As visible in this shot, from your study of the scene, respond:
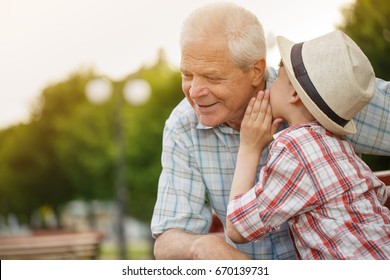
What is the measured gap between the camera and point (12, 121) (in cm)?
2934

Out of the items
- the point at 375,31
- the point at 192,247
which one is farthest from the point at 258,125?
the point at 375,31

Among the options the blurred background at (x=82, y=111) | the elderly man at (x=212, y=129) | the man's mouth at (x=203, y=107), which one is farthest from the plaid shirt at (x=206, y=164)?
the blurred background at (x=82, y=111)

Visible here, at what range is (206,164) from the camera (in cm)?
262

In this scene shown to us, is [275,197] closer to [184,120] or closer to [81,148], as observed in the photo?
[184,120]

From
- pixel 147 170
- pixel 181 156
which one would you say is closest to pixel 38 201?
pixel 147 170

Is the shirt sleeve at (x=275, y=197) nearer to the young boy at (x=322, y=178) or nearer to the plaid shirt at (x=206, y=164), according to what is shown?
the young boy at (x=322, y=178)

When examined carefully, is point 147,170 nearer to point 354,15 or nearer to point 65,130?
point 65,130

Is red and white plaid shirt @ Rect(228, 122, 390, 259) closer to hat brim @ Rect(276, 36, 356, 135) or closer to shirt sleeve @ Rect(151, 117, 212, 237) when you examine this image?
hat brim @ Rect(276, 36, 356, 135)

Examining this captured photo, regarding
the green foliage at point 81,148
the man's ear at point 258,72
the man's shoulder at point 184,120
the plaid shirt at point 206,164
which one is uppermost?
the man's ear at point 258,72

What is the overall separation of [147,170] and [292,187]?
64.5 ft

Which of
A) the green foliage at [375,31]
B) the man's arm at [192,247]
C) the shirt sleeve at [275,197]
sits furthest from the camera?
the green foliage at [375,31]

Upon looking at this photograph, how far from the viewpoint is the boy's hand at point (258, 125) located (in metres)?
2.33

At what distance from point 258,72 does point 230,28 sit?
0.25 meters
